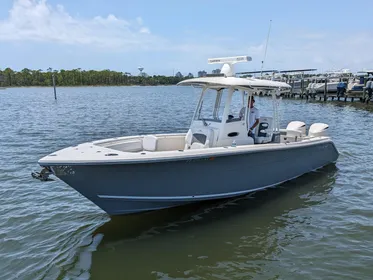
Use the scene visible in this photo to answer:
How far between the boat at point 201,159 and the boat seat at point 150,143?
25mm

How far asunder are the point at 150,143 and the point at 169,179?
1.96 metres

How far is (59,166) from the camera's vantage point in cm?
581

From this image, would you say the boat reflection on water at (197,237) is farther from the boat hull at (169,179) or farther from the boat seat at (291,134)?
the boat seat at (291,134)

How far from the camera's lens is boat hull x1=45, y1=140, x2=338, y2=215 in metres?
6.06

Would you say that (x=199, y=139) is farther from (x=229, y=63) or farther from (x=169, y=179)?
(x=229, y=63)

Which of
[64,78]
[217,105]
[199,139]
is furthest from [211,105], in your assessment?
[64,78]

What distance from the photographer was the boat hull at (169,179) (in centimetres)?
606

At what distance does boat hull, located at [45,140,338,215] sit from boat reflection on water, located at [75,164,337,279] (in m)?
0.39

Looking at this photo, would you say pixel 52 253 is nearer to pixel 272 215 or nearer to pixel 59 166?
pixel 59 166

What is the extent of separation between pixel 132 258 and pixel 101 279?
2.28 ft

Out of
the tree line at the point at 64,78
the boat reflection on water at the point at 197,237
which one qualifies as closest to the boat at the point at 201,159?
the boat reflection on water at the point at 197,237

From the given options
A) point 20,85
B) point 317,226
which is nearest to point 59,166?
point 317,226

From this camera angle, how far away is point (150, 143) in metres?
8.34

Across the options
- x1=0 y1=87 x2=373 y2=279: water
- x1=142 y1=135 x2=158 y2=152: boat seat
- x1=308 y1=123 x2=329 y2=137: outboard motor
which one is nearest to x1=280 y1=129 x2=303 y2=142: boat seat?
x1=308 y1=123 x2=329 y2=137: outboard motor
